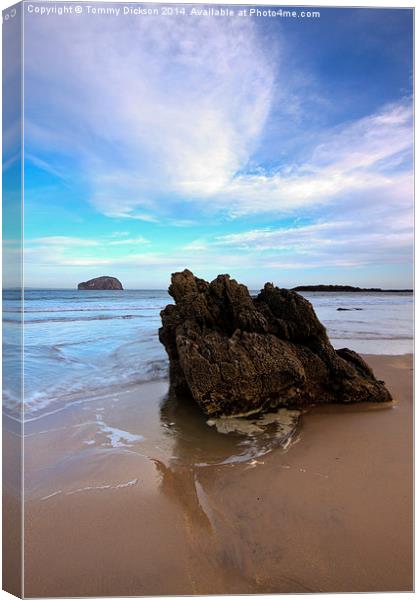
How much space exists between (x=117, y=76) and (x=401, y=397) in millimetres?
4983

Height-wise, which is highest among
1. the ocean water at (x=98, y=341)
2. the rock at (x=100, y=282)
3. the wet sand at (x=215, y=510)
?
the rock at (x=100, y=282)

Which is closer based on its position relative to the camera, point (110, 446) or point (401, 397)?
point (110, 446)

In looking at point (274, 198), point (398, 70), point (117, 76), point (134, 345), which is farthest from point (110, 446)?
point (134, 345)

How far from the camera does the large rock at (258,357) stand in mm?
4230

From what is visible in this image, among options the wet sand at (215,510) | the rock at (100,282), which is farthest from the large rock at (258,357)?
the rock at (100,282)

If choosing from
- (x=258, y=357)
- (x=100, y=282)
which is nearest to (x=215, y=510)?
(x=258, y=357)

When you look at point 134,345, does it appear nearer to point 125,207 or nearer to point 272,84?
point 125,207

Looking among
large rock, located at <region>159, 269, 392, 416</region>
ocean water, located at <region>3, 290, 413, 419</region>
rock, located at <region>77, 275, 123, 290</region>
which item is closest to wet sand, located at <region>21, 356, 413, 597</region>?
large rock, located at <region>159, 269, 392, 416</region>

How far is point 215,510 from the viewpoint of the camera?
2.65 meters

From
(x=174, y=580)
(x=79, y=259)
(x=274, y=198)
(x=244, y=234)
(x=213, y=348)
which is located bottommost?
(x=174, y=580)

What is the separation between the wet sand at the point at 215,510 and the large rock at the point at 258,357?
531 mm

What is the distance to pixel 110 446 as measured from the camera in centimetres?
371

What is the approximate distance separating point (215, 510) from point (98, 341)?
7706mm

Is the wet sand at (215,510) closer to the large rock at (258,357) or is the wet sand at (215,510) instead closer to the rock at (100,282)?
the large rock at (258,357)
